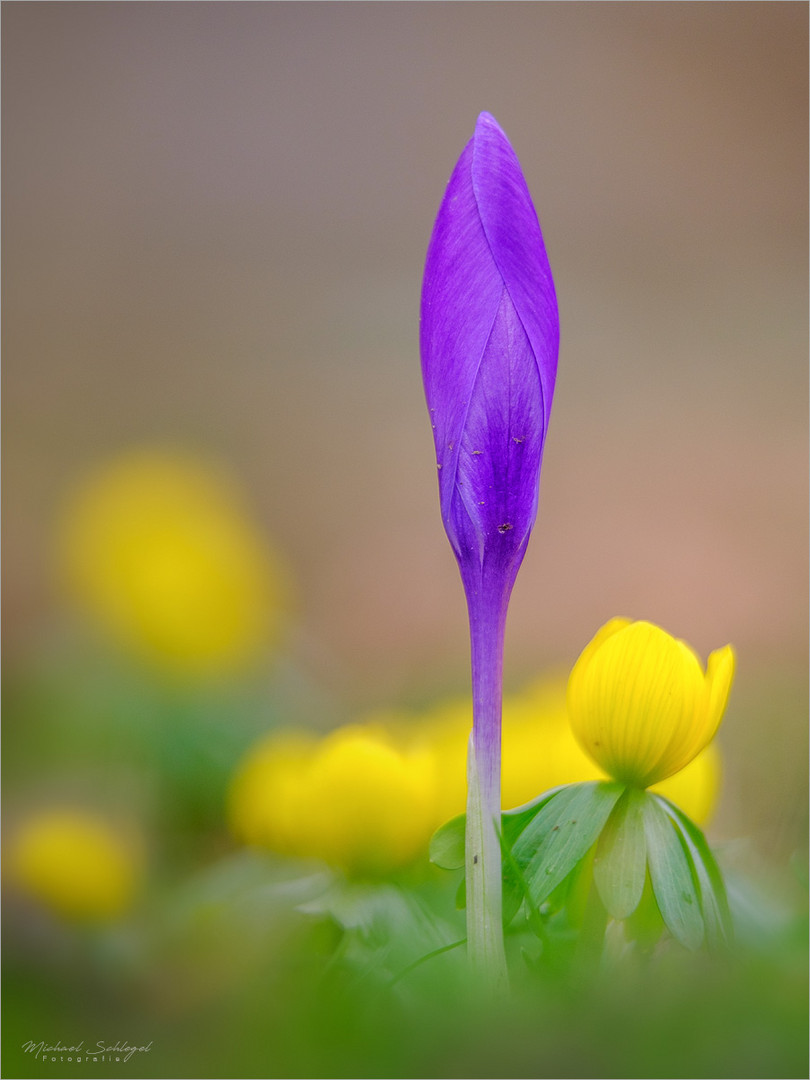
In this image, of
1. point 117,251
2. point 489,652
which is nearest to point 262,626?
point 489,652

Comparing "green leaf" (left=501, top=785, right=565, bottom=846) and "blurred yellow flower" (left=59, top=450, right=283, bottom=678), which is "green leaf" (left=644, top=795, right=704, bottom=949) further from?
"blurred yellow flower" (left=59, top=450, right=283, bottom=678)

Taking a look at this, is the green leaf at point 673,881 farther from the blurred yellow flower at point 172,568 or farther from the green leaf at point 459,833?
the blurred yellow flower at point 172,568

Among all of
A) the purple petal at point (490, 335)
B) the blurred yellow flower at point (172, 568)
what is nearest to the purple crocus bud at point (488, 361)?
the purple petal at point (490, 335)

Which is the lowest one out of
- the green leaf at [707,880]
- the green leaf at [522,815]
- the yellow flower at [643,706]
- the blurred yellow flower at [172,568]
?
the green leaf at [707,880]

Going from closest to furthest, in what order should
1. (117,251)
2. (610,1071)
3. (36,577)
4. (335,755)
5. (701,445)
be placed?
(610,1071), (335,755), (36,577), (701,445), (117,251)

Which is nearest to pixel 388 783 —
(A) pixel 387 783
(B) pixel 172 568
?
(A) pixel 387 783

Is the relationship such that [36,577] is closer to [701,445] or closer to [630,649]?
[630,649]
